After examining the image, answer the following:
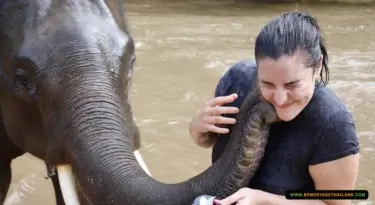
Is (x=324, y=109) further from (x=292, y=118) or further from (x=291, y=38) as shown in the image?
(x=291, y=38)

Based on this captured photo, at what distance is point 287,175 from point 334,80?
Answer: 13.4ft

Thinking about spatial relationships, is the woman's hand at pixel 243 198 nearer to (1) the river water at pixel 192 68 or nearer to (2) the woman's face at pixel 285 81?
(2) the woman's face at pixel 285 81

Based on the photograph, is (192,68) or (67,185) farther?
(192,68)

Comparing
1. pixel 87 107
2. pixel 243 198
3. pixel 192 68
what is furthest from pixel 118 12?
pixel 192 68

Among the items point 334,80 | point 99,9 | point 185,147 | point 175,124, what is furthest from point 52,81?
point 334,80

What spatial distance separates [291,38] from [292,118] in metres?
0.21

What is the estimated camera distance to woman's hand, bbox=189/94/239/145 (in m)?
2.03

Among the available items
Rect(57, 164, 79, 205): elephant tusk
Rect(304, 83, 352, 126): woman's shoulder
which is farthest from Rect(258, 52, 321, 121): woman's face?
Rect(57, 164, 79, 205): elephant tusk

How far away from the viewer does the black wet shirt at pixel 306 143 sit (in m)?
2.00

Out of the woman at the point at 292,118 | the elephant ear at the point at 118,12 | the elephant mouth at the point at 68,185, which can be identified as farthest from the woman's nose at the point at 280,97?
the elephant ear at the point at 118,12

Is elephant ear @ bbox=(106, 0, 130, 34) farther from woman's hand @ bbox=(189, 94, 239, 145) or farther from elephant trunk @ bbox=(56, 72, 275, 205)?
woman's hand @ bbox=(189, 94, 239, 145)

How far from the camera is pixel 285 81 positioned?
5.97 feet

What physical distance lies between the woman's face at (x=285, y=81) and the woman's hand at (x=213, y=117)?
0.16 m

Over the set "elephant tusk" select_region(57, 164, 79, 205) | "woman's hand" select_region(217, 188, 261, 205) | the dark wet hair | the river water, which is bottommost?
the river water
